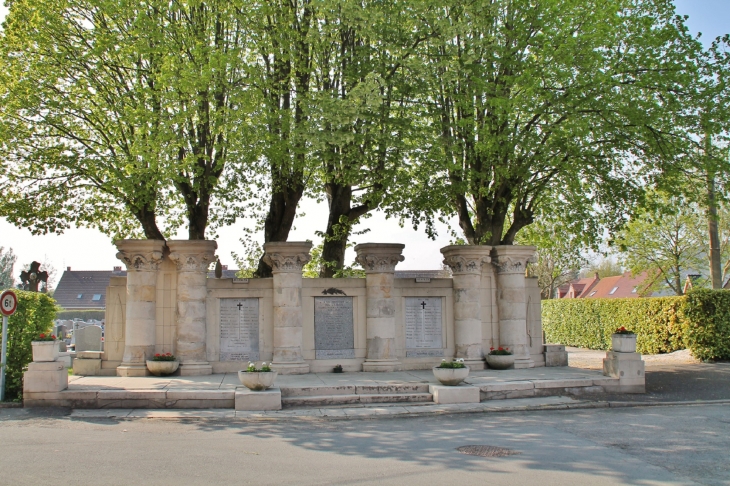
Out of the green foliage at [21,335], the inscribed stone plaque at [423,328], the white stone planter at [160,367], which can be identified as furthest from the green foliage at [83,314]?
the inscribed stone plaque at [423,328]

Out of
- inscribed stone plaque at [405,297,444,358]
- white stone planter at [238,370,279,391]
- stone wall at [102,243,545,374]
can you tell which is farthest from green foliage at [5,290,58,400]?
inscribed stone plaque at [405,297,444,358]

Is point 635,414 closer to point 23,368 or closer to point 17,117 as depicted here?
point 23,368

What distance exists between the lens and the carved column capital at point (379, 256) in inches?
613

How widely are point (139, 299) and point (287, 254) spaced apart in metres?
3.61

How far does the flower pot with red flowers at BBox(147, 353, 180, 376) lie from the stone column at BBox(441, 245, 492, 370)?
23.0ft

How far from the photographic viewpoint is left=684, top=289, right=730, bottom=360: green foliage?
63.9 ft

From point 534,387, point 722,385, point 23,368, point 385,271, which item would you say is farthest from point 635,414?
point 23,368

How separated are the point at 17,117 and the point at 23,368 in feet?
21.2

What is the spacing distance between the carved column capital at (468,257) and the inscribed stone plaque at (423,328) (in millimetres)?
1174

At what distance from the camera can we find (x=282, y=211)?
17.8 metres

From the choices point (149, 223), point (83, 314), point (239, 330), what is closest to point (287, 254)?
point (239, 330)

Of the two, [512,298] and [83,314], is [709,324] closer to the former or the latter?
[512,298]

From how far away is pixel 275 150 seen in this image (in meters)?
15.1

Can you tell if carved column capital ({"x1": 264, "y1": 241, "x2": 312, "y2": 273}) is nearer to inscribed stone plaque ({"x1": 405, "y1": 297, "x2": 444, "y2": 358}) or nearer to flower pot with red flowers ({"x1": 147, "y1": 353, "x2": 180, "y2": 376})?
inscribed stone plaque ({"x1": 405, "y1": 297, "x2": 444, "y2": 358})
